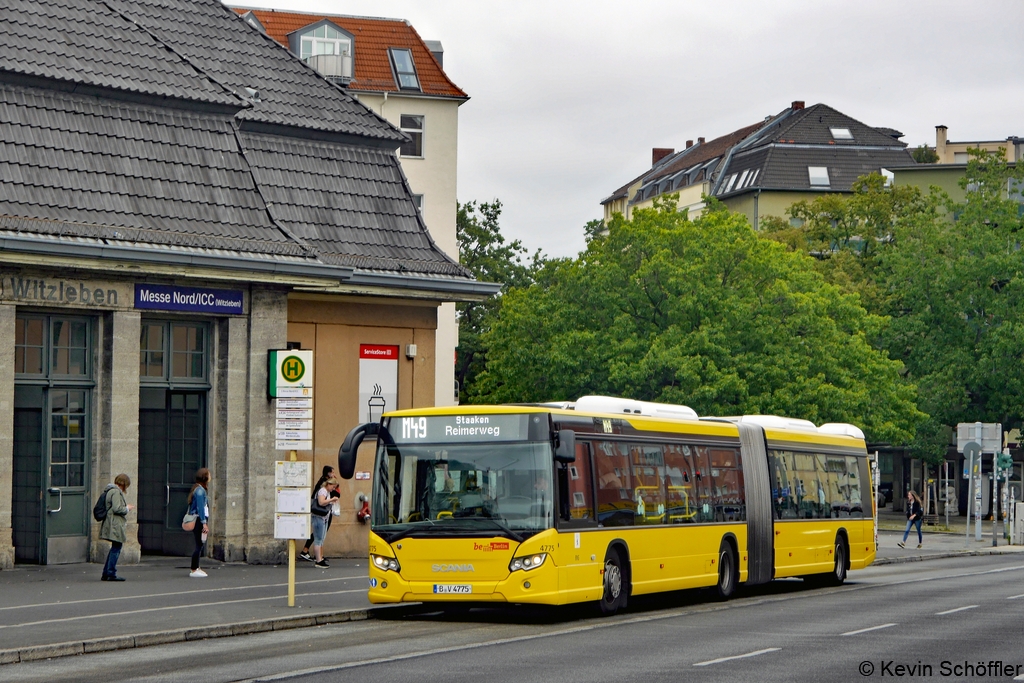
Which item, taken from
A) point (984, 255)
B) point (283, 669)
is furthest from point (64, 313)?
point (984, 255)

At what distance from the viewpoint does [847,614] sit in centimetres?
2091

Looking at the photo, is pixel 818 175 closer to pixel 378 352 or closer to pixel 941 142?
pixel 941 142

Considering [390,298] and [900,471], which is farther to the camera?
[900,471]

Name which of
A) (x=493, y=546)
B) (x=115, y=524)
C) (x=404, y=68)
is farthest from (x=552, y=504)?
(x=404, y=68)

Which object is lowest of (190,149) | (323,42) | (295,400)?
(295,400)

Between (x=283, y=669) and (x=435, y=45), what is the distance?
58.4 meters

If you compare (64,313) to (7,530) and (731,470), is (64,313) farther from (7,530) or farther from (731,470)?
(731,470)

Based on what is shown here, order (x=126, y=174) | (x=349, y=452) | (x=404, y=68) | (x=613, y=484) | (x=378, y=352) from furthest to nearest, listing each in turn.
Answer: (x=404, y=68) → (x=378, y=352) → (x=126, y=174) → (x=613, y=484) → (x=349, y=452)

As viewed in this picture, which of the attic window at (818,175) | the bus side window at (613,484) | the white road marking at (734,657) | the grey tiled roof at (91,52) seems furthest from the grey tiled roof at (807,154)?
the white road marking at (734,657)

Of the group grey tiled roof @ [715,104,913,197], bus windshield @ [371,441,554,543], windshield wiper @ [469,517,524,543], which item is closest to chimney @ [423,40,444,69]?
grey tiled roof @ [715,104,913,197]

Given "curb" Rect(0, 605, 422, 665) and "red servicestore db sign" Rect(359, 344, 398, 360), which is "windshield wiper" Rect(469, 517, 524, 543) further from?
"red servicestore db sign" Rect(359, 344, 398, 360)

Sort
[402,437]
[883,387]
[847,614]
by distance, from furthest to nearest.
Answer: [883,387] < [847,614] < [402,437]

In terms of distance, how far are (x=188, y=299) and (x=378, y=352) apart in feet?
16.8

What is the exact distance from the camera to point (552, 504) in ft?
61.9
